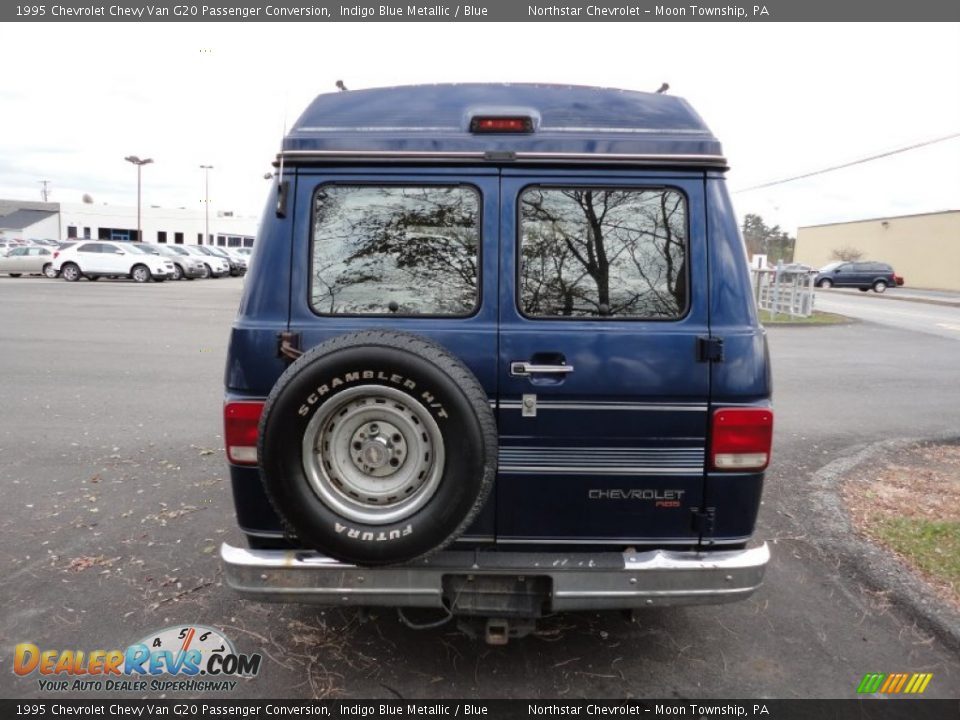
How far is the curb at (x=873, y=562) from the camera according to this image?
10.8 ft

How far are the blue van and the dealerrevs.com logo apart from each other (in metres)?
0.62

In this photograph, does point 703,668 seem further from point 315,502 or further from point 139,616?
point 139,616

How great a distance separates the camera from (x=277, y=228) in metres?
2.68

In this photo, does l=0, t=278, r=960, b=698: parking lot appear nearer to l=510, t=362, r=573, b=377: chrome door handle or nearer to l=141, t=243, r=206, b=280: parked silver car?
l=510, t=362, r=573, b=377: chrome door handle

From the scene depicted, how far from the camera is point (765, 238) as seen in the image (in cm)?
9312

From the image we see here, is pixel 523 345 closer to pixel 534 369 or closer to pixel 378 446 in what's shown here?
pixel 534 369

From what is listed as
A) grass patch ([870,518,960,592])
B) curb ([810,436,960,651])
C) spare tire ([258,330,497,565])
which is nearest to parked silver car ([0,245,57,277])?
spare tire ([258,330,497,565])

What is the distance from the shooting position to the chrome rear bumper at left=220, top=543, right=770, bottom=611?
2549mm

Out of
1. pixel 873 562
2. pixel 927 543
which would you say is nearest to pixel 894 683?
pixel 873 562

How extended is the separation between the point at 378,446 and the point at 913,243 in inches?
2305

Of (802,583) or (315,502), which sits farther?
(802,583)

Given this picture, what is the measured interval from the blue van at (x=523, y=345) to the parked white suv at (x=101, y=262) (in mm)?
28459

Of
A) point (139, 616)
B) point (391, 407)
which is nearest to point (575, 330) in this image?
point (391, 407)

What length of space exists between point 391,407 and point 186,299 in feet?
65.2
